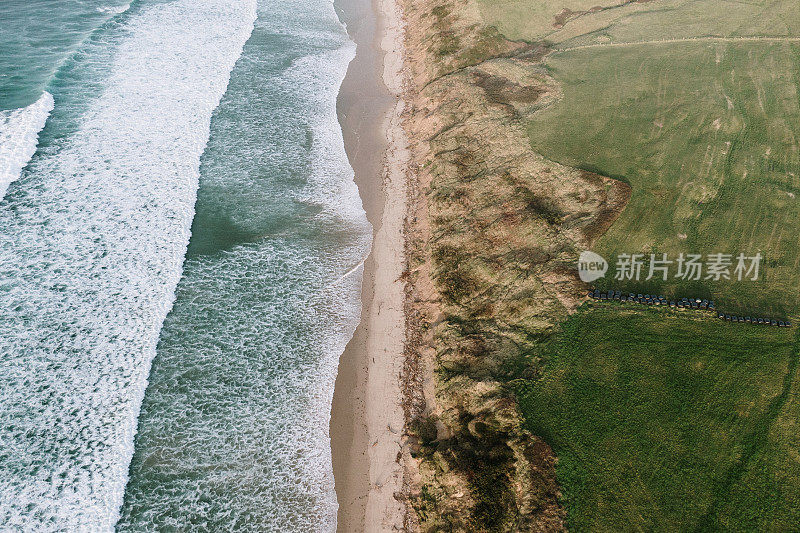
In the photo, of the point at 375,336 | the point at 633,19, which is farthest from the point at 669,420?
the point at 633,19

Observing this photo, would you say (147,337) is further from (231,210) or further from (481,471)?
(481,471)

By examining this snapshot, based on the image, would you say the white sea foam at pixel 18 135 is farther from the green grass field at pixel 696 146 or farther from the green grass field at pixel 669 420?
the green grass field at pixel 669 420

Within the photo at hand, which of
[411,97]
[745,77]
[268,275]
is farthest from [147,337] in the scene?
[745,77]

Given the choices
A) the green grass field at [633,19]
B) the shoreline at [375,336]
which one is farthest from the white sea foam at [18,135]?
the green grass field at [633,19]

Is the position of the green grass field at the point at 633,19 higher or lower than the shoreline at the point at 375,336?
higher

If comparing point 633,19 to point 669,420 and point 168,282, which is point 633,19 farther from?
point 168,282
